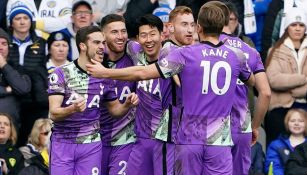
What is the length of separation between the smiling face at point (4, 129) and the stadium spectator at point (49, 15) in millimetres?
2243

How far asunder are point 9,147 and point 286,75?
4086 millimetres

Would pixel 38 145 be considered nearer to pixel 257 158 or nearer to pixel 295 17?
pixel 257 158

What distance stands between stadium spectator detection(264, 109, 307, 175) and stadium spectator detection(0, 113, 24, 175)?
3.43m

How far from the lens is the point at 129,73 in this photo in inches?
497

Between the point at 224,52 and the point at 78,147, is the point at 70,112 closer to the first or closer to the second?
the point at 78,147

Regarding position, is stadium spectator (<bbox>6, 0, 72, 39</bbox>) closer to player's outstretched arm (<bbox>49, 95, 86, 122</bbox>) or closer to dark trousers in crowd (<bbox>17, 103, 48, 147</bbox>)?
dark trousers in crowd (<bbox>17, 103, 48, 147</bbox>)

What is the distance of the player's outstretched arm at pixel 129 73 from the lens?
12570mm

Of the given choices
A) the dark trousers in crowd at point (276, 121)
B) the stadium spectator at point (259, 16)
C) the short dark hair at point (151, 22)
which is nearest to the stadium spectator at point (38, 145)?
the short dark hair at point (151, 22)

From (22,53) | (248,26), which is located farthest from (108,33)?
(248,26)

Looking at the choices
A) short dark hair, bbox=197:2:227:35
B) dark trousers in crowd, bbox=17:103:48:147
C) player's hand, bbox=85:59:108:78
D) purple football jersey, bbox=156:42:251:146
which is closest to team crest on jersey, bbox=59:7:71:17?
dark trousers in crowd, bbox=17:103:48:147

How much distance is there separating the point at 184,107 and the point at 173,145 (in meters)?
1.08

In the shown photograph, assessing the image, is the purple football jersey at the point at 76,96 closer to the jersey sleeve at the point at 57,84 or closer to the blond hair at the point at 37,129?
the jersey sleeve at the point at 57,84

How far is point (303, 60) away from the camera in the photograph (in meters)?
17.2

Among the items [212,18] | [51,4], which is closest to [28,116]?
[51,4]
